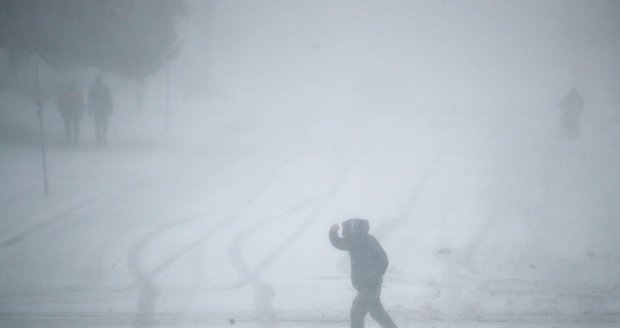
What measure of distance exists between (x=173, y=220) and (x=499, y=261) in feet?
21.4

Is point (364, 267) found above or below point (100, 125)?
above

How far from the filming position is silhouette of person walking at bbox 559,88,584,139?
68.1 ft

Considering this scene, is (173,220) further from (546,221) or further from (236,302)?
(546,221)

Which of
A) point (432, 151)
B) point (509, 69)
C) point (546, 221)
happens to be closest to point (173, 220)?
point (546, 221)

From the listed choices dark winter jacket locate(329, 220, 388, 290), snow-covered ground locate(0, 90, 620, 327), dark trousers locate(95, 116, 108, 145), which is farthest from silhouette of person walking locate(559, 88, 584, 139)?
dark winter jacket locate(329, 220, 388, 290)

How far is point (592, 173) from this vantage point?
1566 centimetres

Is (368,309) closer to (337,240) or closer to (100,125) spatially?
(337,240)

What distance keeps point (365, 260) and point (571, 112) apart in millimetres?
19017

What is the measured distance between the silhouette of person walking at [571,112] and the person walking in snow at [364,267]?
18.3m

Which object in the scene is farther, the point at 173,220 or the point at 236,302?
the point at 173,220

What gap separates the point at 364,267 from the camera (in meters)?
5.43

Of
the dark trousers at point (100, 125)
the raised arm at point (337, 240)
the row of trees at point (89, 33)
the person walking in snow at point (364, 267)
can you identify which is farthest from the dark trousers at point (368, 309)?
the row of trees at point (89, 33)

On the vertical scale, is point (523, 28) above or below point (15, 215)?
above

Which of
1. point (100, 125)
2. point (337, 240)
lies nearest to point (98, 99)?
point (100, 125)
